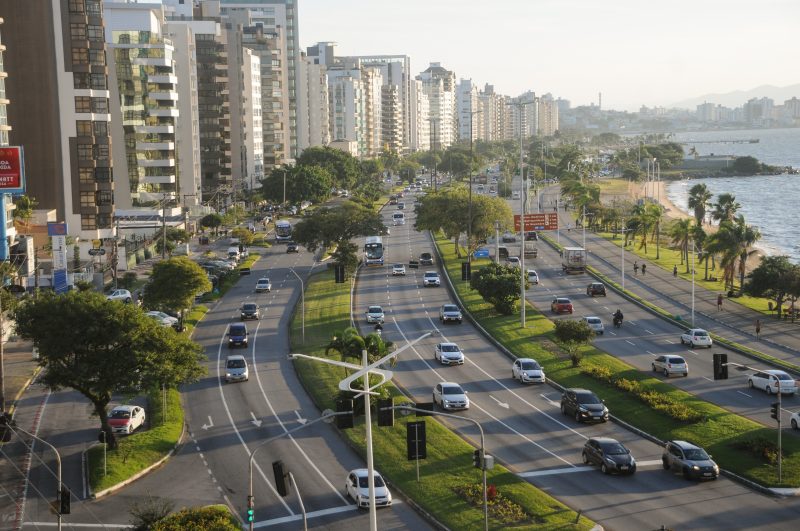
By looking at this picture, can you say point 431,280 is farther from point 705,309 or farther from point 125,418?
point 125,418

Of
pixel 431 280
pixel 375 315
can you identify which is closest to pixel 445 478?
pixel 375 315

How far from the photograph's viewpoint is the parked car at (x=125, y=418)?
2007 inches

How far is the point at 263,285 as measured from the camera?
94.2 metres

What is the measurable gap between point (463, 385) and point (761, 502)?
22.2m

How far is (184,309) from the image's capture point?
77.2 meters

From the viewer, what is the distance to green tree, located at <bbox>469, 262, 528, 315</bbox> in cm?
7781

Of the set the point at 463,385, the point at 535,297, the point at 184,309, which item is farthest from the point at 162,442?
the point at 535,297

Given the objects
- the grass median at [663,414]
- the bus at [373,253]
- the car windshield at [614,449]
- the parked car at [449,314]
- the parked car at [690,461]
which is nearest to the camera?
the parked car at [690,461]

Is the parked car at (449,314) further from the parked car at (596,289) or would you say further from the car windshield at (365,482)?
the car windshield at (365,482)

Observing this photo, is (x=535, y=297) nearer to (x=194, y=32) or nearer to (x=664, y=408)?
(x=664, y=408)

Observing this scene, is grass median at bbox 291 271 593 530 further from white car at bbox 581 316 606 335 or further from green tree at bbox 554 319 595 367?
white car at bbox 581 316 606 335

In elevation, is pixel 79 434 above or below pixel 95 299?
below

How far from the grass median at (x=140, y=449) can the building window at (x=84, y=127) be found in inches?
2263

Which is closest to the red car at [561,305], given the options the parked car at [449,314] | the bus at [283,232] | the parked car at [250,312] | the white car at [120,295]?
the parked car at [449,314]
